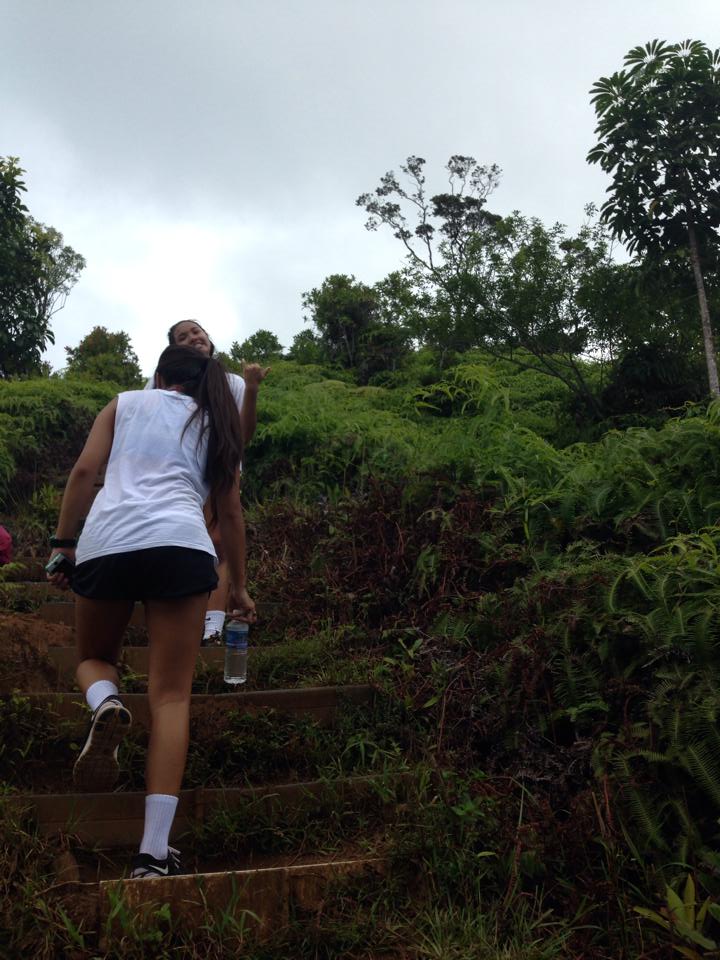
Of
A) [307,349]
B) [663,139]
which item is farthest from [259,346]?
[663,139]

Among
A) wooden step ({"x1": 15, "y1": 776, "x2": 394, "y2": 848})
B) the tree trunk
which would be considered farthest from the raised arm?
the tree trunk

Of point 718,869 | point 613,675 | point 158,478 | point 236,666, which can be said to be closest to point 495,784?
point 613,675

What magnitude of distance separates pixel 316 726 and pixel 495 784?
34.9 inches

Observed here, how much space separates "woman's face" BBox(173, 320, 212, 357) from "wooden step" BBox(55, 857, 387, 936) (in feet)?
8.12

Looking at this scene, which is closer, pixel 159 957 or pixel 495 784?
pixel 159 957

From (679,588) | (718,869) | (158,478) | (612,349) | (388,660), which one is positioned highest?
(612,349)

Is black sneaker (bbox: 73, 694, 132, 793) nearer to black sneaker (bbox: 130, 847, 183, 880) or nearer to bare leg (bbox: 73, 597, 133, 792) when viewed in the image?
bare leg (bbox: 73, 597, 133, 792)

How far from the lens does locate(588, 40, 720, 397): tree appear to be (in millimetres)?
11078

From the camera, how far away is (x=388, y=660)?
408 cm

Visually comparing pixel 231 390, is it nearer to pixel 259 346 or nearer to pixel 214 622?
pixel 214 622

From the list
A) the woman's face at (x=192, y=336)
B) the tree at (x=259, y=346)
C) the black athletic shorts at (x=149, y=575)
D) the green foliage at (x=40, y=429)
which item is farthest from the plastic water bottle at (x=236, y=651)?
the tree at (x=259, y=346)

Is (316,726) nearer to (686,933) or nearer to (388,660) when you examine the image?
(388,660)

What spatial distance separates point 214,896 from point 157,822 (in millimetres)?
286

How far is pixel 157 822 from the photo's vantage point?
8.39 feet
